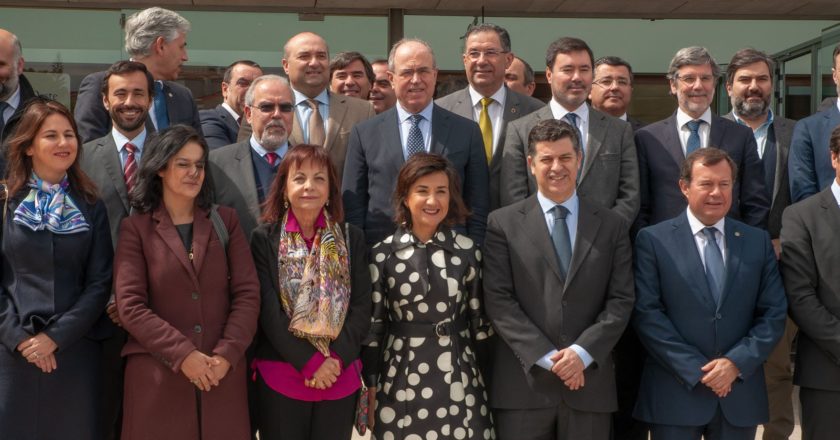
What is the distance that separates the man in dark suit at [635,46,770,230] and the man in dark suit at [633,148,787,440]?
1.42ft

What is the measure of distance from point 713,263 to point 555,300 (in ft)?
2.68

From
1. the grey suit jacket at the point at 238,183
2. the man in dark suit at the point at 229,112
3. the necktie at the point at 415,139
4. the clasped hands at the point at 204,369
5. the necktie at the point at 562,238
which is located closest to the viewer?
the clasped hands at the point at 204,369

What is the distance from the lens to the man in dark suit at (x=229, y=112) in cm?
617

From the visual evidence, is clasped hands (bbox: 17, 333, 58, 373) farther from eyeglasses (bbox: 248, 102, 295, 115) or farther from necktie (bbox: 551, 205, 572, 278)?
necktie (bbox: 551, 205, 572, 278)

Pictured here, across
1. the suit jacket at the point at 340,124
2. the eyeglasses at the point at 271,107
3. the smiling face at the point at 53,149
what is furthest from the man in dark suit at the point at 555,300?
the smiling face at the point at 53,149

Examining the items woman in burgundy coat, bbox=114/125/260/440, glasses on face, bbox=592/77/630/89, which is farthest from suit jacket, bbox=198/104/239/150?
glasses on face, bbox=592/77/630/89

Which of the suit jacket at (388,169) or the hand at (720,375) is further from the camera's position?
the suit jacket at (388,169)

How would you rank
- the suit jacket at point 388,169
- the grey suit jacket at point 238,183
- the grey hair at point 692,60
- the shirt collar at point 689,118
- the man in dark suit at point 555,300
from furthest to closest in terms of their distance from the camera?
the grey hair at point 692,60 → the shirt collar at point 689,118 → the suit jacket at point 388,169 → the grey suit jacket at point 238,183 → the man in dark suit at point 555,300

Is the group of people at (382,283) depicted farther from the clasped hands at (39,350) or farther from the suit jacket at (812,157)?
the suit jacket at (812,157)

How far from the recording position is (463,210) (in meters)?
4.73

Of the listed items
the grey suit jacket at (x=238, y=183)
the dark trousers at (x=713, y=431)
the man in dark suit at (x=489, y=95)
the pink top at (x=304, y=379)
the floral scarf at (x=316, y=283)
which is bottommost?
the dark trousers at (x=713, y=431)

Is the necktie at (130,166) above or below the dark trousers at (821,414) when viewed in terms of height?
above

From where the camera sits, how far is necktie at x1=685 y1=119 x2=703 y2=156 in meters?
5.36

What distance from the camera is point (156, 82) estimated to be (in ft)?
18.0
